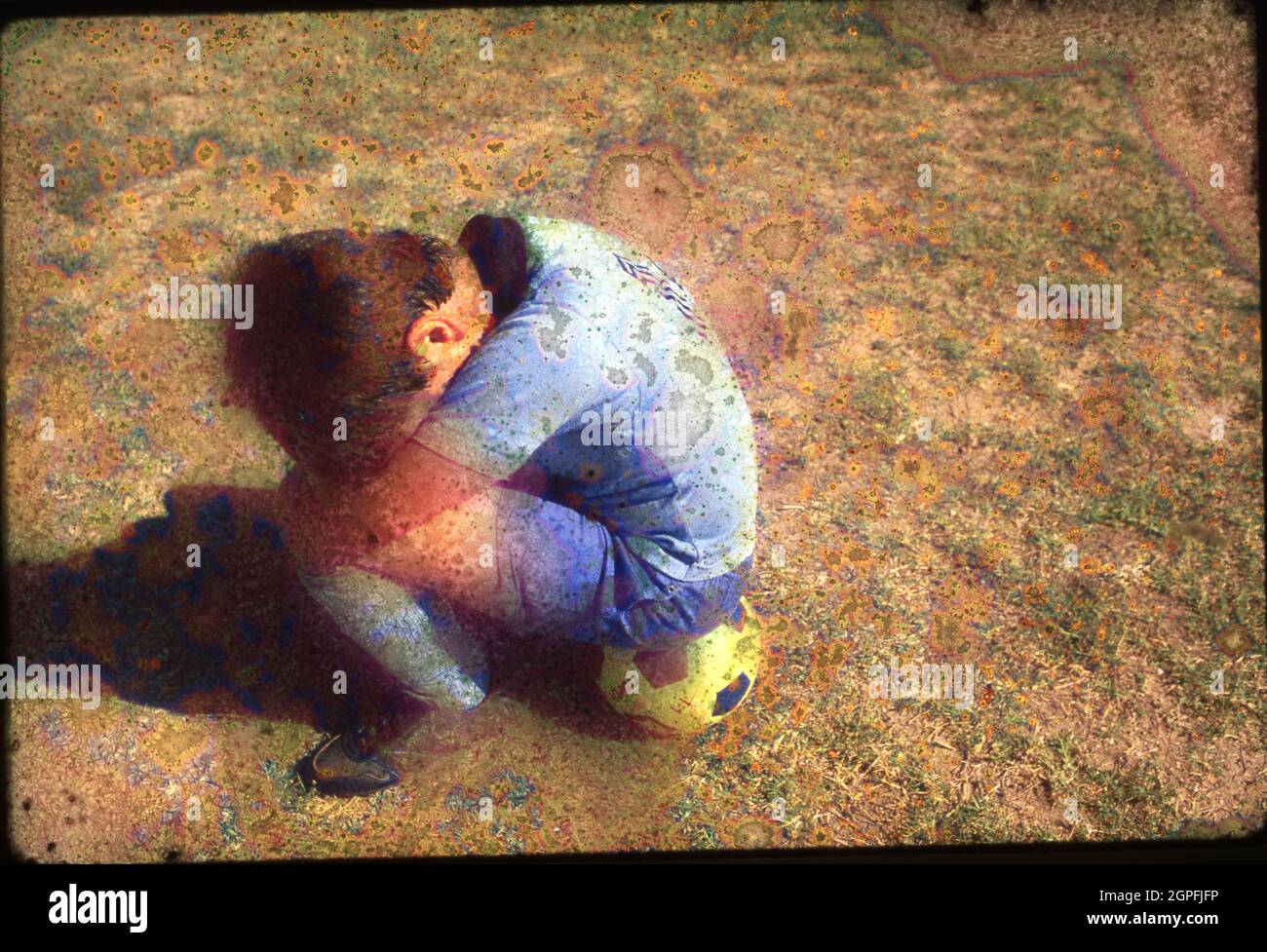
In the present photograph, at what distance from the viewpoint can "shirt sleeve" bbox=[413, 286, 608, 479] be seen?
3088 mm

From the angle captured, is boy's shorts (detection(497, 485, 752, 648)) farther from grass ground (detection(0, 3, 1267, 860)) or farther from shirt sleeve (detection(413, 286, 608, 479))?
grass ground (detection(0, 3, 1267, 860))

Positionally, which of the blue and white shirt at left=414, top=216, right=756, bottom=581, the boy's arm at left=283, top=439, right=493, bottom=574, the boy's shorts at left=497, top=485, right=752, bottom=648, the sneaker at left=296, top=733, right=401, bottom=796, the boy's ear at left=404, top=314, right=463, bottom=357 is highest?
the boy's ear at left=404, top=314, right=463, bottom=357

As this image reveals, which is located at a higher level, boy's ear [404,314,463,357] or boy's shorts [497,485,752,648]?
boy's ear [404,314,463,357]

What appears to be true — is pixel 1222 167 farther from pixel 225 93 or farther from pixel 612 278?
pixel 225 93

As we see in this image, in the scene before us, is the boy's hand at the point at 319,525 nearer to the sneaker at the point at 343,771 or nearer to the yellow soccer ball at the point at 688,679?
the sneaker at the point at 343,771

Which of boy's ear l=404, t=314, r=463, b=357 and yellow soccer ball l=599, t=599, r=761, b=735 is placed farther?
yellow soccer ball l=599, t=599, r=761, b=735

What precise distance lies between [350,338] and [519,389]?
1.92ft

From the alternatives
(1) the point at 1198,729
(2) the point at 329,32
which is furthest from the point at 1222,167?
(2) the point at 329,32

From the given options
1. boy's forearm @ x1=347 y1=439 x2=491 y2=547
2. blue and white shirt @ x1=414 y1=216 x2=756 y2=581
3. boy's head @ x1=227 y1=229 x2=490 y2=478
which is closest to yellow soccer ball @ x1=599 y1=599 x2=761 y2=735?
blue and white shirt @ x1=414 y1=216 x2=756 y2=581

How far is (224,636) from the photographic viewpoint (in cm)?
354

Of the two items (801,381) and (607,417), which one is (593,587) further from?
(801,381)

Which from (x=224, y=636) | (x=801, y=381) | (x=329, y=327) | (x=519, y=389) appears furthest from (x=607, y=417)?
(x=224, y=636)

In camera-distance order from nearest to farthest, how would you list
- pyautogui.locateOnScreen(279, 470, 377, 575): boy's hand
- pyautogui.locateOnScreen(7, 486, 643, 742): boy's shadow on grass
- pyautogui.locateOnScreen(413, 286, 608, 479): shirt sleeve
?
A: pyautogui.locateOnScreen(413, 286, 608, 479): shirt sleeve < pyautogui.locateOnScreen(279, 470, 377, 575): boy's hand < pyautogui.locateOnScreen(7, 486, 643, 742): boy's shadow on grass

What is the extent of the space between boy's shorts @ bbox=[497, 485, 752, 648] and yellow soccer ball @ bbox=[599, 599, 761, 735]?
0.17ft
